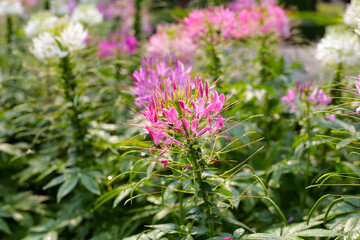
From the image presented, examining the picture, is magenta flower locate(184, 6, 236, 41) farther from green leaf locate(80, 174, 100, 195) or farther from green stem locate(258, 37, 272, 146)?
green leaf locate(80, 174, 100, 195)

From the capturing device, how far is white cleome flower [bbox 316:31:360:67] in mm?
1804

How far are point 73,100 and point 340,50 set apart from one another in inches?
60.9

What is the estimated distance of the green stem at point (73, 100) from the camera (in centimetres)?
192

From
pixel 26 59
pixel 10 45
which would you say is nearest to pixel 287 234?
pixel 26 59

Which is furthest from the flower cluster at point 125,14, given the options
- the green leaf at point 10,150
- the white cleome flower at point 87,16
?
the green leaf at point 10,150

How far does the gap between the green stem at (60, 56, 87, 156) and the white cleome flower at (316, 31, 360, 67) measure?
4.78 feet

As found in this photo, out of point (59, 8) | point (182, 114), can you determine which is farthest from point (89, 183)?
point (59, 8)

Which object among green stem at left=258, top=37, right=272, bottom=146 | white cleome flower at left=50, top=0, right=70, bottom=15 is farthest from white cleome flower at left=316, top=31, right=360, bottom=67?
white cleome flower at left=50, top=0, right=70, bottom=15

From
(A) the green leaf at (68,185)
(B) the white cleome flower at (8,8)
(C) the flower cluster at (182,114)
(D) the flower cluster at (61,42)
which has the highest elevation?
(B) the white cleome flower at (8,8)

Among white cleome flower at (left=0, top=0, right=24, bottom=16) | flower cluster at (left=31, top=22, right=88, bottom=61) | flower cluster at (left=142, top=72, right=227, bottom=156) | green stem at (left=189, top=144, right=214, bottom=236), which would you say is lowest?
green stem at (left=189, top=144, right=214, bottom=236)

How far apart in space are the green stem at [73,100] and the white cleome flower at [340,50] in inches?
57.4

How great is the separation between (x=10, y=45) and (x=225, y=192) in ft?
9.75

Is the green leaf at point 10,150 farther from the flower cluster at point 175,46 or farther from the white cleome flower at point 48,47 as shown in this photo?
the flower cluster at point 175,46

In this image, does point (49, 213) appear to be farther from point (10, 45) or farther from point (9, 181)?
point (10, 45)
